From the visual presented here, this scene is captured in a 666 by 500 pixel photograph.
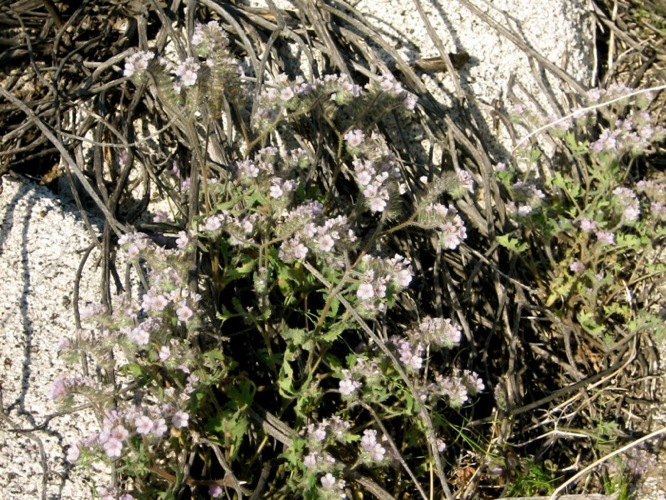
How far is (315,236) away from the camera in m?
2.22

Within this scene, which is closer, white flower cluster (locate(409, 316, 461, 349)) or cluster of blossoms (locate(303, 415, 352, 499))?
cluster of blossoms (locate(303, 415, 352, 499))

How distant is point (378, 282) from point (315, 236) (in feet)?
0.67

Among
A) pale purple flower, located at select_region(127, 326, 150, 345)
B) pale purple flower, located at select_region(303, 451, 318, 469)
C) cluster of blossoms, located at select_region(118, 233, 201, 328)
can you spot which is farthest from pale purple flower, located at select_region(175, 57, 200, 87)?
pale purple flower, located at select_region(303, 451, 318, 469)

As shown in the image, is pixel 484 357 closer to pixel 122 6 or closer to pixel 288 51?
pixel 288 51

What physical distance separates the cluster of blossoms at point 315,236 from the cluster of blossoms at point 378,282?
0.08 metres

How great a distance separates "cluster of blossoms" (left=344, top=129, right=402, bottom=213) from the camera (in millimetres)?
2287

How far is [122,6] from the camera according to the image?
3301 millimetres

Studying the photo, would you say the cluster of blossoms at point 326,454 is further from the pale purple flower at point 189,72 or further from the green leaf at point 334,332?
the pale purple flower at point 189,72

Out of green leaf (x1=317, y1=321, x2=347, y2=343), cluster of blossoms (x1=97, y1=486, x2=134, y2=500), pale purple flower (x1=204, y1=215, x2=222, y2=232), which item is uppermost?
pale purple flower (x1=204, y1=215, x2=222, y2=232)

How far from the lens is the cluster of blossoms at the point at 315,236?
2207 mm

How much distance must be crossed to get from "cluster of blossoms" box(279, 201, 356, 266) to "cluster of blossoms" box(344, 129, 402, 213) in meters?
0.11

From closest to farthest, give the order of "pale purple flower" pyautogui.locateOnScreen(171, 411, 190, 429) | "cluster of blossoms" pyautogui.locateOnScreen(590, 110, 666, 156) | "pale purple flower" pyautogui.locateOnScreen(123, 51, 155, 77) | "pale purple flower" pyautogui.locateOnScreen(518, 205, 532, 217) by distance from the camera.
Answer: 1. "pale purple flower" pyautogui.locateOnScreen(171, 411, 190, 429)
2. "pale purple flower" pyautogui.locateOnScreen(123, 51, 155, 77)
3. "pale purple flower" pyautogui.locateOnScreen(518, 205, 532, 217)
4. "cluster of blossoms" pyautogui.locateOnScreen(590, 110, 666, 156)

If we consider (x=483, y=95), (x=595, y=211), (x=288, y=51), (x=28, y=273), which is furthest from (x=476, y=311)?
(x=28, y=273)

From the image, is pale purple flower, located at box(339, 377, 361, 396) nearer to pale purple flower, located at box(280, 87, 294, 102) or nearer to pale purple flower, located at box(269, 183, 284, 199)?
pale purple flower, located at box(269, 183, 284, 199)
